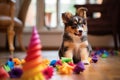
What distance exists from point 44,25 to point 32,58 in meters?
3.30

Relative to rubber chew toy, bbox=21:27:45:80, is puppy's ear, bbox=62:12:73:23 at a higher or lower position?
higher

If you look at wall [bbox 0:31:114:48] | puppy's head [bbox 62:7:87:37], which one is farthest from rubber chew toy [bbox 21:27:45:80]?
wall [bbox 0:31:114:48]

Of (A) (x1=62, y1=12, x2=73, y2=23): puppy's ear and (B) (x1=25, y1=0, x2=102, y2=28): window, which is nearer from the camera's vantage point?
(A) (x1=62, y1=12, x2=73, y2=23): puppy's ear

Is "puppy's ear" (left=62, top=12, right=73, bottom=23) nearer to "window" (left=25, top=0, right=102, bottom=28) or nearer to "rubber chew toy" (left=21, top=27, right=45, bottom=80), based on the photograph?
"rubber chew toy" (left=21, top=27, right=45, bottom=80)

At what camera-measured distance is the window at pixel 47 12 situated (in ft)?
13.9

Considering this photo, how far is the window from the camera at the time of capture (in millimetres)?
4234

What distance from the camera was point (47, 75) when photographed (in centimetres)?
138

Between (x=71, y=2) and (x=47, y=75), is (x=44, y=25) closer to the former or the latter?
(x=71, y=2)

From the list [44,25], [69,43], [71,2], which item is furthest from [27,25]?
[69,43]

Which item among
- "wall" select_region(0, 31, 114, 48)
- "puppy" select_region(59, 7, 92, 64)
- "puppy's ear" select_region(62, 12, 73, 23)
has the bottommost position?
"wall" select_region(0, 31, 114, 48)

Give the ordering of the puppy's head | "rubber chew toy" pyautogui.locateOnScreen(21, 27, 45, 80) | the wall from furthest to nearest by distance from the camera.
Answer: the wall, the puppy's head, "rubber chew toy" pyautogui.locateOnScreen(21, 27, 45, 80)

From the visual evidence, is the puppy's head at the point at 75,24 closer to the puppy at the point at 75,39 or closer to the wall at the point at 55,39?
the puppy at the point at 75,39

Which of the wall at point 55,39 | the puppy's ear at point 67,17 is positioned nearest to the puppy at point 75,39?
the puppy's ear at point 67,17

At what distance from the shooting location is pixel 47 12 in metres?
4.32
